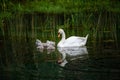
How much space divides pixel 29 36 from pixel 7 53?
3892 mm

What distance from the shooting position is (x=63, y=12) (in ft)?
98.4

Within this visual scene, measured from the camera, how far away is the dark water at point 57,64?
46.0 ft

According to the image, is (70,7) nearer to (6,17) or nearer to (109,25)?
(6,17)

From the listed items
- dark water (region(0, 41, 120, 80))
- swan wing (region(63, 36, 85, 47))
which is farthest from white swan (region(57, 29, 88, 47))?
dark water (region(0, 41, 120, 80))

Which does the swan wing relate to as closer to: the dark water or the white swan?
the white swan

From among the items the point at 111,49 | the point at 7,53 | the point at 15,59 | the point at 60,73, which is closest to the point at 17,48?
the point at 7,53

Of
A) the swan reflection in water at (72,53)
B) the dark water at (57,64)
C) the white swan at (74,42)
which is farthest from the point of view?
the white swan at (74,42)

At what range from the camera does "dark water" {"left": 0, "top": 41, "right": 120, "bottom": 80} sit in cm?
1401

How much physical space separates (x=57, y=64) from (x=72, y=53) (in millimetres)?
2128

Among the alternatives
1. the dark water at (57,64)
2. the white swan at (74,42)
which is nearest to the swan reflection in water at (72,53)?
the dark water at (57,64)

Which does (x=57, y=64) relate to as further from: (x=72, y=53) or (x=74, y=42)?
(x=74, y=42)

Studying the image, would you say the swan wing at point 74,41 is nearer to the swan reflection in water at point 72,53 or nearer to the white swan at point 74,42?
the white swan at point 74,42

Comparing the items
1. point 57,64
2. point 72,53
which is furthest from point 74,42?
point 57,64

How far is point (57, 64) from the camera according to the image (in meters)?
15.8
